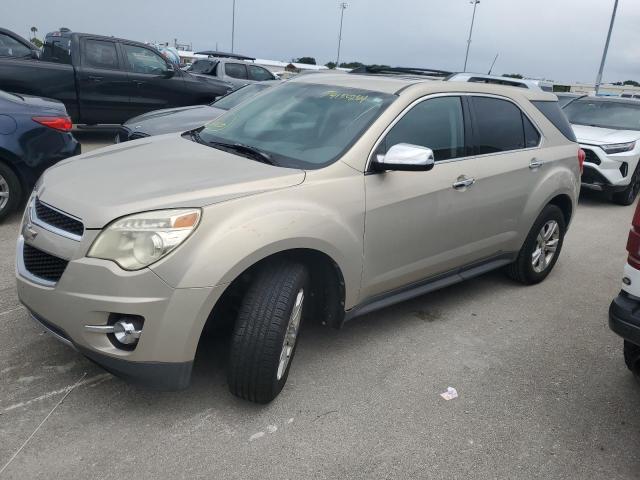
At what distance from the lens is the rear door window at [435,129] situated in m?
3.46

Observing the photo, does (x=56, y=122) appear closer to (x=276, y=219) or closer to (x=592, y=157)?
(x=276, y=219)

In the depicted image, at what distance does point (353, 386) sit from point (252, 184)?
130cm

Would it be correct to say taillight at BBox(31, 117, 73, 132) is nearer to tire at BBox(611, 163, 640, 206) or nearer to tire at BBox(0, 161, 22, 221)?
tire at BBox(0, 161, 22, 221)

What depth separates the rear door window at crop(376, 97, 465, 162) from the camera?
346 centimetres

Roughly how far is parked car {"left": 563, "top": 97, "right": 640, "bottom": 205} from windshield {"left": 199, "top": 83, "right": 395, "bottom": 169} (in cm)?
631

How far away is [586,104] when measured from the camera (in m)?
10.3

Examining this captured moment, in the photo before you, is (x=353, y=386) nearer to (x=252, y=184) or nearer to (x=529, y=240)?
(x=252, y=184)

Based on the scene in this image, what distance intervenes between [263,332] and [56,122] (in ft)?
13.3

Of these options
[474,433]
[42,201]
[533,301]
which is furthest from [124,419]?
[533,301]

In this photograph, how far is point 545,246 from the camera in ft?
16.3

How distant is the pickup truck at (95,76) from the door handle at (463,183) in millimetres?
8061

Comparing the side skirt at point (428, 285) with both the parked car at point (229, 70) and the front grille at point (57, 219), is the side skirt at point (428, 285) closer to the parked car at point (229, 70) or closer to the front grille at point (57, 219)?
the front grille at point (57, 219)

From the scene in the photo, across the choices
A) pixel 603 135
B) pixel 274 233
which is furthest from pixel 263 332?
pixel 603 135

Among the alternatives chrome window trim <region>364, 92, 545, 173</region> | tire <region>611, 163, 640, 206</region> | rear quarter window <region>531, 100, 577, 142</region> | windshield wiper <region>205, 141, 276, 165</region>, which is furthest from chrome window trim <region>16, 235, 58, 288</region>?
tire <region>611, 163, 640, 206</region>
